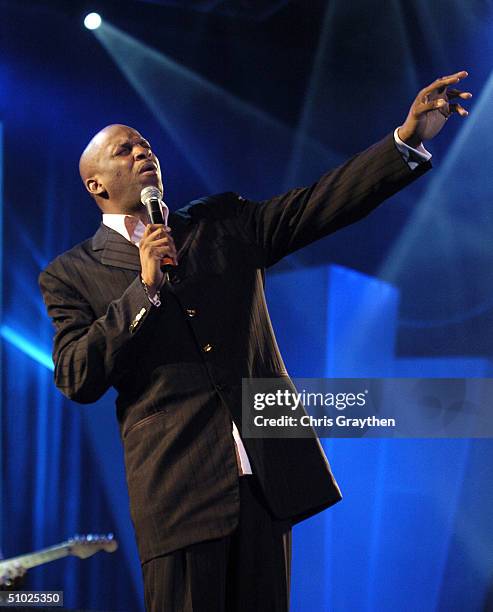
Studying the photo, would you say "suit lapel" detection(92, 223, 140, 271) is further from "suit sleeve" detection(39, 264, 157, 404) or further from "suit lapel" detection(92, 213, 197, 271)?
"suit sleeve" detection(39, 264, 157, 404)

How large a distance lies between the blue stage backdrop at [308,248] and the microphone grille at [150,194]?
2.39 metres

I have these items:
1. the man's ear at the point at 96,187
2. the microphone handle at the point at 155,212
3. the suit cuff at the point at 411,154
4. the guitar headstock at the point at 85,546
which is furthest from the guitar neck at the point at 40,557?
the suit cuff at the point at 411,154

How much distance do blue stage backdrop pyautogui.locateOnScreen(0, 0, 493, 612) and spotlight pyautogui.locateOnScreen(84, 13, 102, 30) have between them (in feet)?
0.15

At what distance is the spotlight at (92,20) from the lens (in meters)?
4.39

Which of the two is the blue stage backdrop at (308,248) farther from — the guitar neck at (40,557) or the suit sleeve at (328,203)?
the suit sleeve at (328,203)

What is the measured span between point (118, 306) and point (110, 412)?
274cm

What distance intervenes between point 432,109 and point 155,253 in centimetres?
62

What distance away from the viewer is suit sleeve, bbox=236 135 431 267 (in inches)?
72.5

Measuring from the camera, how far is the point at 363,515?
Result: 13.4 ft

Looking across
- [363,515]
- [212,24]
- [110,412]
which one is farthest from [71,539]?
[212,24]

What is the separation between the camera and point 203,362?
5.91 feet

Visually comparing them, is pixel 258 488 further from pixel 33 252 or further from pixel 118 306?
pixel 33 252

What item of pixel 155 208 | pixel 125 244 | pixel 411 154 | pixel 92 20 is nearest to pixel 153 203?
pixel 155 208

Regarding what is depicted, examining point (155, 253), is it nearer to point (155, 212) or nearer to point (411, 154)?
point (155, 212)
